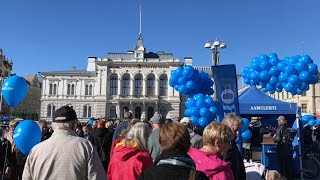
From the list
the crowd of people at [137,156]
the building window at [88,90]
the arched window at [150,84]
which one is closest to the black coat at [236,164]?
the crowd of people at [137,156]

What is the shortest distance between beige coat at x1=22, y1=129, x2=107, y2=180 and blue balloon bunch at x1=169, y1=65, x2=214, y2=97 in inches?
395

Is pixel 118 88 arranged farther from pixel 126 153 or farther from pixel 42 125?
pixel 126 153

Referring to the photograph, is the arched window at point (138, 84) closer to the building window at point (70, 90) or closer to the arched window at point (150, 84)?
the arched window at point (150, 84)

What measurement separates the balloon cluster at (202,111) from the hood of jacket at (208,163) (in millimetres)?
7715

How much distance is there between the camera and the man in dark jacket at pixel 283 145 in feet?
25.6

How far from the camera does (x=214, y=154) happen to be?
103 inches

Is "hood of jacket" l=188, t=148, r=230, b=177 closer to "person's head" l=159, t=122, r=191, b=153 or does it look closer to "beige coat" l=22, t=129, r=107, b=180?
"person's head" l=159, t=122, r=191, b=153

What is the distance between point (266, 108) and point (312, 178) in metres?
2.52

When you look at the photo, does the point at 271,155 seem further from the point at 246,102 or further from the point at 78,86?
the point at 78,86

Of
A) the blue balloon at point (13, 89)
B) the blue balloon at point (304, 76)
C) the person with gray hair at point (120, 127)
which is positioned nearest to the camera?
the person with gray hair at point (120, 127)

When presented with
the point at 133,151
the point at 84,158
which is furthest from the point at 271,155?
the point at 84,158

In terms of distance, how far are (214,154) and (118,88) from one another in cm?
4587

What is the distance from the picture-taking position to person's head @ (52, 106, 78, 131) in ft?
8.93

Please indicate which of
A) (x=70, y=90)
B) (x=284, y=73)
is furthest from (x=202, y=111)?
(x=70, y=90)
